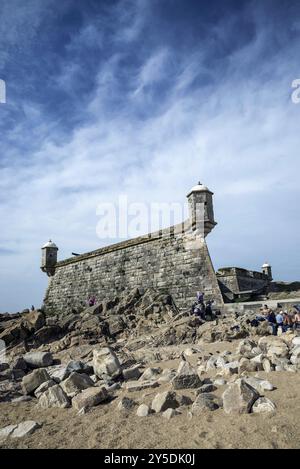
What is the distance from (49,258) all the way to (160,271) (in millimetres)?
11464

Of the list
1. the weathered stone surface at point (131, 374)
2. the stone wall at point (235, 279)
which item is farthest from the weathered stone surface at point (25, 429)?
the stone wall at point (235, 279)

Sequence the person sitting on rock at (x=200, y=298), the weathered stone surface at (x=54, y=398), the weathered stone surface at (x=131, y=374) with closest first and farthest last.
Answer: the weathered stone surface at (x=54, y=398) < the weathered stone surface at (x=131, y=374) < the person sitting on rock at (x=200, y=298)

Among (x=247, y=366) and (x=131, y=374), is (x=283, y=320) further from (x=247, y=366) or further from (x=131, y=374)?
(x=131, y=374)

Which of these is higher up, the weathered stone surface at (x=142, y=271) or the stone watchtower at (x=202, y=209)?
the stone watchtower at (x=202, y=209)

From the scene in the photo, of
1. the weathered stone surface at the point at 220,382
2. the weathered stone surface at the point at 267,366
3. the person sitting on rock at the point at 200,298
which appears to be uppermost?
the person sitting on rock at the point at 200,298

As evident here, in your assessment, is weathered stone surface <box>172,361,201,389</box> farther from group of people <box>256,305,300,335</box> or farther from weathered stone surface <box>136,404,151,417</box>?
group of people <box>256,305,300,335</box>

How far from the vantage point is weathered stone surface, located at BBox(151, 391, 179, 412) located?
4.39 metres

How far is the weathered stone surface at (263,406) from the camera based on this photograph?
12.8 feet

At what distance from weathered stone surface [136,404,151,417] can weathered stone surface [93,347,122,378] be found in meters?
2.15

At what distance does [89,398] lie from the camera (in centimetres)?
502

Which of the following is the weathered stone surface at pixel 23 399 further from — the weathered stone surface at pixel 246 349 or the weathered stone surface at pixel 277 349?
the weathered stone surface at pixel 277 349

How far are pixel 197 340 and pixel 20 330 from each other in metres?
9.83

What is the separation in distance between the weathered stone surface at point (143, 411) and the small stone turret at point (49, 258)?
2110 cm

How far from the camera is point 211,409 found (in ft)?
13.7
